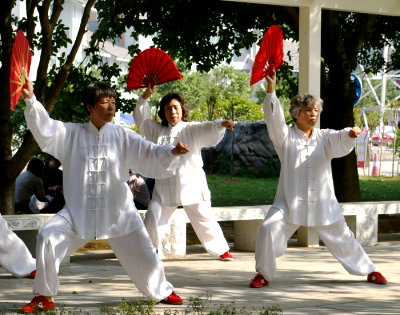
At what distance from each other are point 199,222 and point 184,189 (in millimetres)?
418

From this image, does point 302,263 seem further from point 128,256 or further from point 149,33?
point 149,33

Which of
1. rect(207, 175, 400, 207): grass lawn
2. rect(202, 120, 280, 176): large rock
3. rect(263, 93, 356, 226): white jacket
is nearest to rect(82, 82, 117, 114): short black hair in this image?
rect(263, 93, 356, 226): white jacket

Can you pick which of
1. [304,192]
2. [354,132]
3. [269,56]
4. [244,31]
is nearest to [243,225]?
[304,192]

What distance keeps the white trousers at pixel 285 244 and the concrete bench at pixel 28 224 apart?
94.5 inches

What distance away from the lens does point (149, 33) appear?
15.1m

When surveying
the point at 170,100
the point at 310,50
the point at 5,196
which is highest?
the point at 310,50

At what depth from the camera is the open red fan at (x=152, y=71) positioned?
Answer: 904 centimetres

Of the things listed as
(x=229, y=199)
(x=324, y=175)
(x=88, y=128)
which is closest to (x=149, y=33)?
(x=229, y=199)

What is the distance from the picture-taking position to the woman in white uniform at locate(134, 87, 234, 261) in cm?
962

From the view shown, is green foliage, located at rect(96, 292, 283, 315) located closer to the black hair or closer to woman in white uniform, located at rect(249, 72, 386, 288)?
woman in white uniform, located at rect(249, 72, 386, 288)

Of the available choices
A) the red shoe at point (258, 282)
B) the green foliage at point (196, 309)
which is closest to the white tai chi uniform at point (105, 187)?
the green foliage at point (196, 309)

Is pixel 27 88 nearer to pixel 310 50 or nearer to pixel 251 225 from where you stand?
pixel 251 225

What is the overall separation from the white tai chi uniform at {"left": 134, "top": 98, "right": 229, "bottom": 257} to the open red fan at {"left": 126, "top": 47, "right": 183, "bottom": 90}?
0.50m

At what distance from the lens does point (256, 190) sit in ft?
67.3
